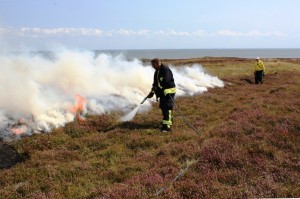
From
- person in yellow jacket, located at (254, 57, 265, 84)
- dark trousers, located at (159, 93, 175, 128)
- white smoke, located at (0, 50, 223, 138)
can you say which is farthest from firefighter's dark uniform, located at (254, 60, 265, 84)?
dark trousers, located at (159, 93, 175, 128)

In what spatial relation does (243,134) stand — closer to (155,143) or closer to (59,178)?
(155,143)

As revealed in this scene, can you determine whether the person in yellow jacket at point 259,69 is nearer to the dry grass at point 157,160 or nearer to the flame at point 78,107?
the dry grass at point 157,160

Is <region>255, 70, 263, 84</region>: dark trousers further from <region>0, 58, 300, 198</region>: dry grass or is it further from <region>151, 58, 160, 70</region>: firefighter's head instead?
<region>151, 58, 160, 70</region>: firefighter's head

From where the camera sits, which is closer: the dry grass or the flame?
the dry grass

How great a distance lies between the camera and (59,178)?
9.35 m

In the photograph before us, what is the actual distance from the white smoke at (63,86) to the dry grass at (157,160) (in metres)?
1.15

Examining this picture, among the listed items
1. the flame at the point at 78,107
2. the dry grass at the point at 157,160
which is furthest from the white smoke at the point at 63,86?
the dry grass at the point at 157,160

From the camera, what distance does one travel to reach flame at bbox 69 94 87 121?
16.0 metres

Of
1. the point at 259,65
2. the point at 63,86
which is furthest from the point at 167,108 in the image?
the point at 259,65

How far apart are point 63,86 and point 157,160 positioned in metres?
10.2

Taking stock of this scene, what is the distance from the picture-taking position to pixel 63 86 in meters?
18.9

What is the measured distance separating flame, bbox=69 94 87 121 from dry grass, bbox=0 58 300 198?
2.73ft

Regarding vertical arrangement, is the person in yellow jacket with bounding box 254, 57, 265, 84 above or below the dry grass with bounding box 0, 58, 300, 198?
above

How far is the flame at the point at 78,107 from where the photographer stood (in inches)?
629
